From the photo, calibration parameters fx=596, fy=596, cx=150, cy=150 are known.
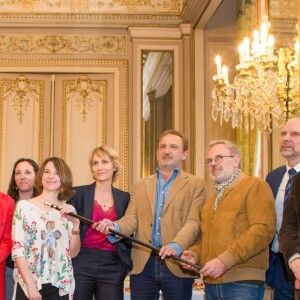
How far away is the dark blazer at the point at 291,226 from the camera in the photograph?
7.50ft

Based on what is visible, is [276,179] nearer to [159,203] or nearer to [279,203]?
[279,203]

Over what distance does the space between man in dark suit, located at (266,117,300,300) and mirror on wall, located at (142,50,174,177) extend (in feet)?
10.1

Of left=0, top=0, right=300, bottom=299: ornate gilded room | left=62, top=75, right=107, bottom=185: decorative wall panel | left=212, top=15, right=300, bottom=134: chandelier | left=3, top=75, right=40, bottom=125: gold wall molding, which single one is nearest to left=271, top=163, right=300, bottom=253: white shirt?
left=212, top=15, right=300, bottom=134: chandelier

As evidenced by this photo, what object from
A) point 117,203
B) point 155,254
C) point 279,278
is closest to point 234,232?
point 279,278

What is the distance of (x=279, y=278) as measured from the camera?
2.93 meters

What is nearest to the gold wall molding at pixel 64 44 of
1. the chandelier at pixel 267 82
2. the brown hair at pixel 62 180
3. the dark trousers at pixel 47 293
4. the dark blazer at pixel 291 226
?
the chandelier at pixel 267 82

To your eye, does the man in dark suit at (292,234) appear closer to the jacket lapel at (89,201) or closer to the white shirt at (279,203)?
the white shirt at (279,203)

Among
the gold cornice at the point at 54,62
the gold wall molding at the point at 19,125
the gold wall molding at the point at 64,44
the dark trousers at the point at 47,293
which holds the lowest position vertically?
the dark trousers at the point at 47,293

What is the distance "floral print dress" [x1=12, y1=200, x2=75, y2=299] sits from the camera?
289cm

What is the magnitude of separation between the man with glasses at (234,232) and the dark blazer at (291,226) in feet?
1.07

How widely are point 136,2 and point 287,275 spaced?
408 centimetres

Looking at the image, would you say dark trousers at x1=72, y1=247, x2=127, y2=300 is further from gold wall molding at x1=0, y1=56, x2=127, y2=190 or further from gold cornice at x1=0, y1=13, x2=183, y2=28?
gold cornice at x1=0, y1=13, x2=183, y2=28

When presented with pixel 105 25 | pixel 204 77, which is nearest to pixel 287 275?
pixel 204 77

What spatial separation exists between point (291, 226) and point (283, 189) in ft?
2.17
